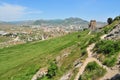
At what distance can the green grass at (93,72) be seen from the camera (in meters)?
35.9

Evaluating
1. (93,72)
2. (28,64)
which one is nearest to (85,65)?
(93,72)

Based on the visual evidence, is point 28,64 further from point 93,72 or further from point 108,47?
point 93,72

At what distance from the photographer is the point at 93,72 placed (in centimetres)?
3684

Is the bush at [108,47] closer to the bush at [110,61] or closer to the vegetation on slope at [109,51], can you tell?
the vegetation on slope at [109,51]

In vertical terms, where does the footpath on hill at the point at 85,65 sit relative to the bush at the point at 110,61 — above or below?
below

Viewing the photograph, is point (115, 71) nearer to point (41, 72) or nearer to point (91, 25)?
point (41, 72)

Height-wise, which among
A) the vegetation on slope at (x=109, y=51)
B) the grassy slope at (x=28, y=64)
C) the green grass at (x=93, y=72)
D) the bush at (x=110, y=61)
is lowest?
the grassy slope at (x=28, y=64)

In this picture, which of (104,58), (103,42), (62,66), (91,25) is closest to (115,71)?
(104,58)

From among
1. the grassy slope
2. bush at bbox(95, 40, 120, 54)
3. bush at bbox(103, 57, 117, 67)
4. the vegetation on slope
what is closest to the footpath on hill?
bush at bbox(103, 57, 117, 67)

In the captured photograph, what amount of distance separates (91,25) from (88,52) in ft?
393

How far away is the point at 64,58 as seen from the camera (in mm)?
55812

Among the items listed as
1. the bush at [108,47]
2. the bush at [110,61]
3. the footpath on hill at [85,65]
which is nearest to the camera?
the footpath on hill at [85,65]

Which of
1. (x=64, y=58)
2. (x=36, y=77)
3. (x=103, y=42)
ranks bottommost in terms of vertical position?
(x=36, y=77)

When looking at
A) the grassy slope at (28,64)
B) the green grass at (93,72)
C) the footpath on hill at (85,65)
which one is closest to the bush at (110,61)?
the footpath on hill at (85,65)
